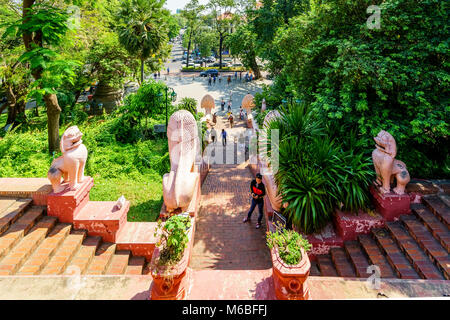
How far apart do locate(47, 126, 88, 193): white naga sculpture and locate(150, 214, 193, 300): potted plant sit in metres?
2.64

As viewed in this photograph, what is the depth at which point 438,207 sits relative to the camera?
16.3 feet

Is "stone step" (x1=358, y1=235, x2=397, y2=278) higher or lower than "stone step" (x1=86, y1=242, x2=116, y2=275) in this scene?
higher

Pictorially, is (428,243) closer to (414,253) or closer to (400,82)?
(414,253)

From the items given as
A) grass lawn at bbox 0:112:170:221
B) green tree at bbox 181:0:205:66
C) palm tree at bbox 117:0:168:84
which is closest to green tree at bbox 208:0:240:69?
green tree at bbox 181:0:205:66

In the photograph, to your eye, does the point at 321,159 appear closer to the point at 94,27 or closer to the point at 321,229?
the point at 321,229

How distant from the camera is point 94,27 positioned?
53.6 feet

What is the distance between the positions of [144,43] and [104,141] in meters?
7.78

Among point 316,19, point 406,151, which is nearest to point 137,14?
point 316,19

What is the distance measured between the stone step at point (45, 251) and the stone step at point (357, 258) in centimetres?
495

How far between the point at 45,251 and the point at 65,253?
29 centimetres

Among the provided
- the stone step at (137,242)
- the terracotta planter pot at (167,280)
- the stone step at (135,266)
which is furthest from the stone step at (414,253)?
the stone step at (135,266)

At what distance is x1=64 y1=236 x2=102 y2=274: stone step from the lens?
4.42m

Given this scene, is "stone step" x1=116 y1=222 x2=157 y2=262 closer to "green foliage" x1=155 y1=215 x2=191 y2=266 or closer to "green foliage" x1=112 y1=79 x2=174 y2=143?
"green foliage" x1=155 y1=215 x2=191 y2=266

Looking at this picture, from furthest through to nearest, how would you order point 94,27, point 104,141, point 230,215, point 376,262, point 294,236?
1. point 94,27
2. point 104,141
3. point 230,215
4. point 376,262
5. point 294,236
